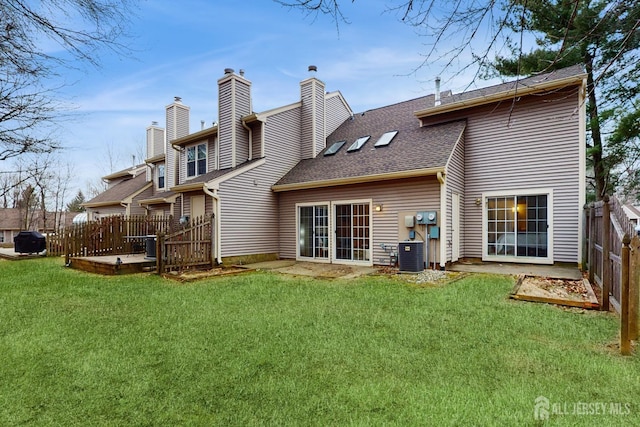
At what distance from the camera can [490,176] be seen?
31.1 feet

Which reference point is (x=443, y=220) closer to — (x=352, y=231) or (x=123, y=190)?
(x=352, y=231)

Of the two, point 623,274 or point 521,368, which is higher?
point 623,274

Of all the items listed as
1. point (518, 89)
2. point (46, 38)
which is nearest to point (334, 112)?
point (518, 89)

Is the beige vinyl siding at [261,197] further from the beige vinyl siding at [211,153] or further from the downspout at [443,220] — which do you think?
the downspout at [443,220]

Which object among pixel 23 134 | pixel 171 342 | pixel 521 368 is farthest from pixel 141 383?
pixel 23 134

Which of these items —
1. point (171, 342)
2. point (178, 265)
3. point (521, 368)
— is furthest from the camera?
point (178, 265)

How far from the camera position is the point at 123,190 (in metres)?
19.7

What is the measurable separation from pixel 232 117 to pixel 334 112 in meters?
4.97

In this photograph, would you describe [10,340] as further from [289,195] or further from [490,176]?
[490,176]

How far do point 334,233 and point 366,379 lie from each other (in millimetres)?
7783

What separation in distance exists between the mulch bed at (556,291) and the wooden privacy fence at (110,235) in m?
10.5

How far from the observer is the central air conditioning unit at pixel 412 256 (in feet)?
27.2

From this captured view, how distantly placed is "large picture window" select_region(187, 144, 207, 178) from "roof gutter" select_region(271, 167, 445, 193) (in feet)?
12.6

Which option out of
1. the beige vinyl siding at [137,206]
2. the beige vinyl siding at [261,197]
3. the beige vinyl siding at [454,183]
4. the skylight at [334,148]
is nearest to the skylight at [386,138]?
the skylight at [334,148]
